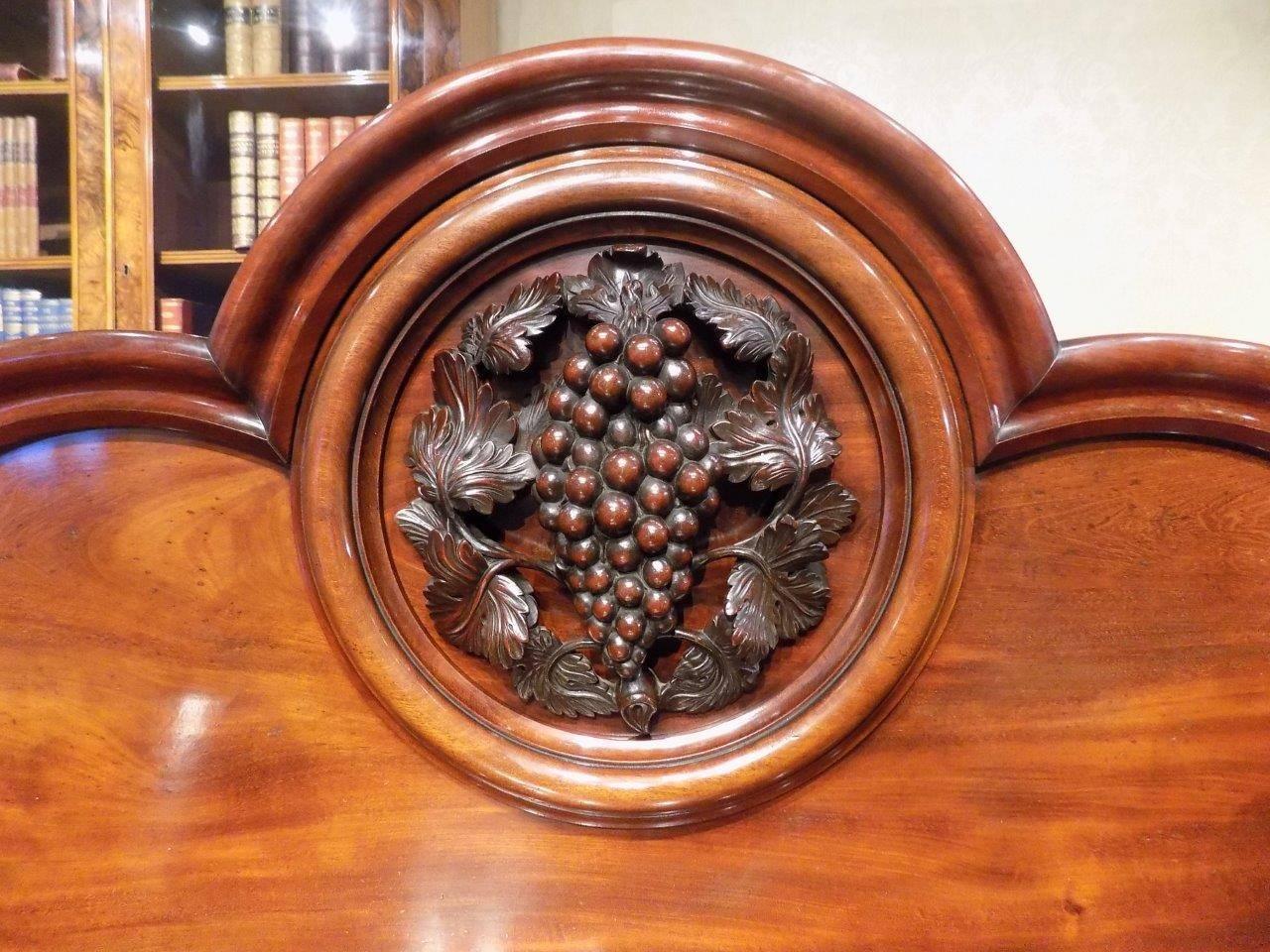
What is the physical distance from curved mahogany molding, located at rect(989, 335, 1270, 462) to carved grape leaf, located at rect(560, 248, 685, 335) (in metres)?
0.25

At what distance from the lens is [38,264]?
139 cm

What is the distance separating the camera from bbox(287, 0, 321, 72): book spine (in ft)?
4.44

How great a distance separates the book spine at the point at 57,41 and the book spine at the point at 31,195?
95mm

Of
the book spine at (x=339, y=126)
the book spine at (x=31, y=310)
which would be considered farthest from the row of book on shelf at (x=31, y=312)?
the book spine at (x=339, y=126)

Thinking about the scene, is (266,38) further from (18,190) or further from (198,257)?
(18,190)

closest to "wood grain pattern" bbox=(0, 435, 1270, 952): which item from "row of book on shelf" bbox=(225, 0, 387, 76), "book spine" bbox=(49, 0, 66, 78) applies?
"row of book on shelf" bbox=(225, 0, 387, 76)

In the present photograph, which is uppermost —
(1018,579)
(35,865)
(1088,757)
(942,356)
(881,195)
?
(881,195)

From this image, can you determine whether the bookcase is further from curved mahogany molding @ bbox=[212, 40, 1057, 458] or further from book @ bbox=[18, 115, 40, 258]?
curved mahogany molding @ bbox=[212, 40, 1057, 458]

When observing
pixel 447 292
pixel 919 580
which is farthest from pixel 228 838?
pixel 919 580

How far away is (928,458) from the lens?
1.95ft

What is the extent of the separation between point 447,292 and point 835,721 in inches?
16.1

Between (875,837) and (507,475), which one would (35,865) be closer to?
(507,475)

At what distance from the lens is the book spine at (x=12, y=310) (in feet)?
4.69

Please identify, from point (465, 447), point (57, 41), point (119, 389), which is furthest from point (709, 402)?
point (57, 41)
